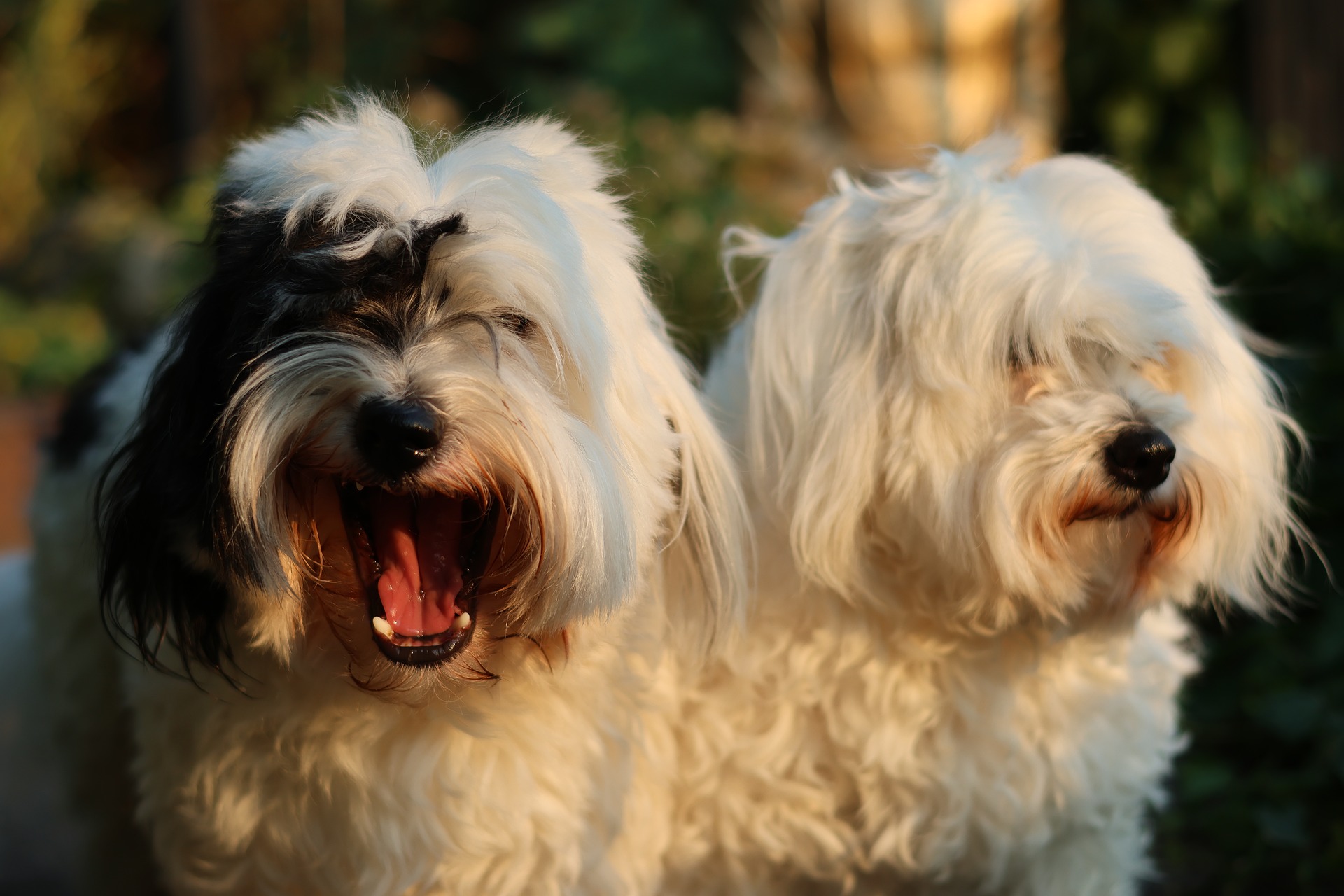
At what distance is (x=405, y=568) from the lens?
1740 mm

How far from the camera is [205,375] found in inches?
66.4

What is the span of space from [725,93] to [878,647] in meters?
5.89

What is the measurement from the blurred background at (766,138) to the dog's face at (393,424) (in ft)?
1.22

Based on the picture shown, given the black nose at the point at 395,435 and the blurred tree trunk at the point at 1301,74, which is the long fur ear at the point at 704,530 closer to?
the black nose at the point at 395,435

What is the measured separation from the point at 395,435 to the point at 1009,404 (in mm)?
992

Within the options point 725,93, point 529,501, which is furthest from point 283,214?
point 725,93

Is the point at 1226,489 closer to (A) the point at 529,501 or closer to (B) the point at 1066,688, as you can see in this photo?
(B) the point at 1066,688

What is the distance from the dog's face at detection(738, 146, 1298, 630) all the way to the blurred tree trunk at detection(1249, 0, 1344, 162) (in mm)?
3791

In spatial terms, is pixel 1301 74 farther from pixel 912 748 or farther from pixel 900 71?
pixel 912 748

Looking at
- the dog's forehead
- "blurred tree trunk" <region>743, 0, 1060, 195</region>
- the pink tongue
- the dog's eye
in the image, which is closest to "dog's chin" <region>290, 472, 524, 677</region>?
the pink tongue

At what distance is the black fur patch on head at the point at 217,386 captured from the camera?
1.63 meters

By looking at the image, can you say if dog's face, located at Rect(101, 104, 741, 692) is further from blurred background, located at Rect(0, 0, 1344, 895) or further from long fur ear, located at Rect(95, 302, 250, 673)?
blurred background, located at Rect(0, 0, 1344, 895)

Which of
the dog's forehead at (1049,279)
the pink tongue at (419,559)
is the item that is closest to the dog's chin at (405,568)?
the pink tongue at (419,559)

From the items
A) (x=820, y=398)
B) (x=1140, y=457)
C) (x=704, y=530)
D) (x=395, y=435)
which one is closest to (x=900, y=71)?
(x=820, y=398)
